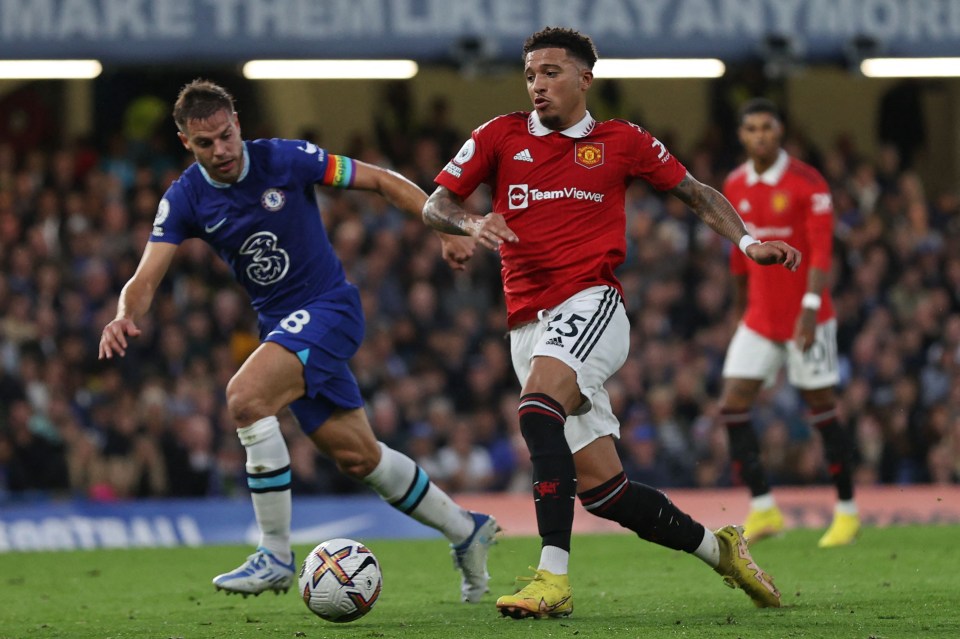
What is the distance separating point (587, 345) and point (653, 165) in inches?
33.6

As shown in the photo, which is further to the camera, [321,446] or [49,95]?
[49,95]

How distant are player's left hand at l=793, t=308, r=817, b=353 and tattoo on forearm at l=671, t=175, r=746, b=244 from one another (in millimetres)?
3058

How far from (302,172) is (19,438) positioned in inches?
293

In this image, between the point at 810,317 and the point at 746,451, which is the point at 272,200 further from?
the point at 746,451

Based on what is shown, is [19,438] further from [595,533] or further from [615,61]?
[615,61]

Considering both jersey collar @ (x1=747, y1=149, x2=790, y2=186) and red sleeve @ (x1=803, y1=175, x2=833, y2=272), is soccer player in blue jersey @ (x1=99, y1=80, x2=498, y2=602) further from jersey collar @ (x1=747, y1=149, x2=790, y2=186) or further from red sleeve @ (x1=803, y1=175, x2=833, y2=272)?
jersey collar @ (x1=747, y1=149, x2=790, y2=186)

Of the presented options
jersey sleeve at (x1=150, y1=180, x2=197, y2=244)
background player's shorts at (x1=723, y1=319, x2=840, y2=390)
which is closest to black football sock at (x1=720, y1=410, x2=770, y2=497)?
background player's shorts at (x1=723, y1=319, x2=840, y2=390)

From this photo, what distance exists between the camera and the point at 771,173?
9867mm

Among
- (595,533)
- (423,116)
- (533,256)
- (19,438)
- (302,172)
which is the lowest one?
(595,533)

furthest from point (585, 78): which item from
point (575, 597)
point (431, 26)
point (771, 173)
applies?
point (431, 26)

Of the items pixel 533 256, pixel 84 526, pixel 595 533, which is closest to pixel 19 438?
pixel 84 526

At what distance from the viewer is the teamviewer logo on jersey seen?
20.7 ft

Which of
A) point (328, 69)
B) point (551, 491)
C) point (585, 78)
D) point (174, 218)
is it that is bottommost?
point (551, 491)

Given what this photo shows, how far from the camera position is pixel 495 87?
19.5 m
